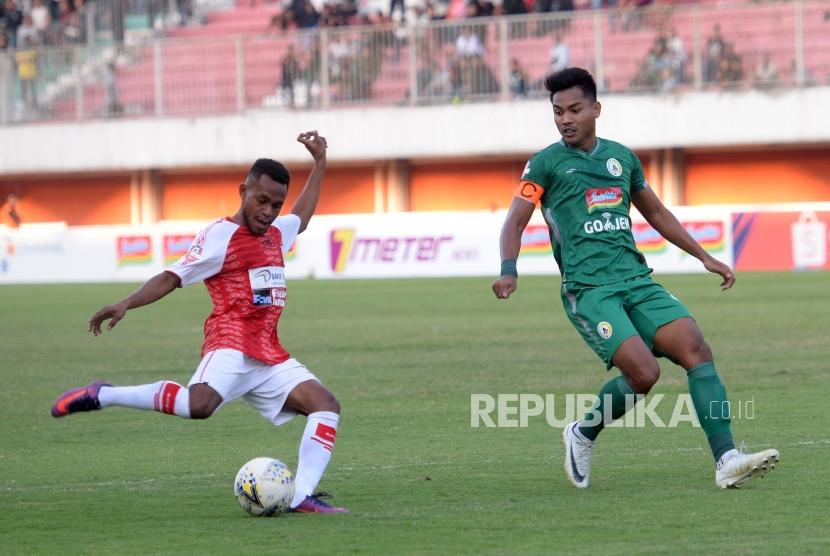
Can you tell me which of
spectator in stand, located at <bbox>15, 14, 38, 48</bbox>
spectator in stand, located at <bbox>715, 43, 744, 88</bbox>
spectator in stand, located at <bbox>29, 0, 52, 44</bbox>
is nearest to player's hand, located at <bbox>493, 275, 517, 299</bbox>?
spectator in stand, located at <bbox>715, 43, 744, 88</bbox>

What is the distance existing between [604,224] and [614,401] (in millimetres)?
908

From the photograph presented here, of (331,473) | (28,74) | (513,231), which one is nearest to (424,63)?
(28,74)

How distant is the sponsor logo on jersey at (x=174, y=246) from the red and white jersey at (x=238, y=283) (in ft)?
82.6

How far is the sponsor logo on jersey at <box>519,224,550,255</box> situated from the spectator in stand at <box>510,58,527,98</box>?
24.5 ft

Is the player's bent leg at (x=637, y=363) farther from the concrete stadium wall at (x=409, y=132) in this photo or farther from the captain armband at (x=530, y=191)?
the concrete stadium wall at (x=409, y=132)

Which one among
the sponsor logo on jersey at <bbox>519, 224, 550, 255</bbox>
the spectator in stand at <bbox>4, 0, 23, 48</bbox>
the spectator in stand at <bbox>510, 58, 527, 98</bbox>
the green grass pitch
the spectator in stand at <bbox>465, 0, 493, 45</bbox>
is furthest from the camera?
the spectator in stand at <bbox>4, 0, 23, 48</bbox>

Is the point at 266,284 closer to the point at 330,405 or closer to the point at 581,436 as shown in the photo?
the point at 330,405

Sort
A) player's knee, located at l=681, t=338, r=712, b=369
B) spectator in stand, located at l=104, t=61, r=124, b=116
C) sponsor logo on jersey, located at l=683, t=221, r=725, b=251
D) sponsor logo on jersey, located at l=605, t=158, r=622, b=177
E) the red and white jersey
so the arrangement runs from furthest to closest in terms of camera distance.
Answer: spectator in stand, located at l=104, t=61, r=124, b=116
sponsor logo on jersey, located at l=683, t=221, r=725, b=251
sponsor logo on jersey, located at l=605, t=158, r=622, b=177
player's knee, located at l=681, t=338, r=712, b=369
the red and white jersey

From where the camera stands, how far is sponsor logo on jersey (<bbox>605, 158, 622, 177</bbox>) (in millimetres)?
7820

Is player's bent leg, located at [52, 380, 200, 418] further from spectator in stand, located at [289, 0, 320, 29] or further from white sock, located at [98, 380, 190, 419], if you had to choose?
spectator in stand, located at [289, 0, 320, 29]

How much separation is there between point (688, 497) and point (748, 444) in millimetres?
1958

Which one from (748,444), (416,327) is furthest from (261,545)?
(416,327)

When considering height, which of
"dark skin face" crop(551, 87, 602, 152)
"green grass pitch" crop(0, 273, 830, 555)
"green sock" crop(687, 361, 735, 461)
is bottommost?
"green grass pitch" crop(0, 273, 830, 555)

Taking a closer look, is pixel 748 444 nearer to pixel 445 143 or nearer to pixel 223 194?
pixel 445 143
